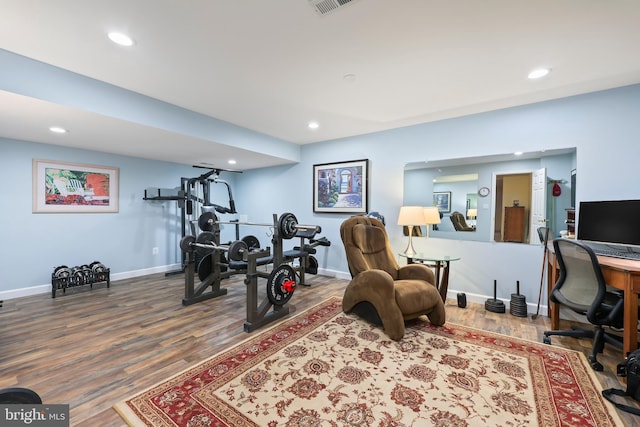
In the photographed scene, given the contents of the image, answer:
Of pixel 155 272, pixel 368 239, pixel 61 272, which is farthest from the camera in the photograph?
pixel 155 272

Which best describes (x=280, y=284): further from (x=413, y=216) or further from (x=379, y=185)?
(x=379, y=185)

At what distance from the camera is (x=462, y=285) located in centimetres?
351

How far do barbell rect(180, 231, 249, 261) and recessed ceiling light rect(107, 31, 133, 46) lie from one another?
6.15 feet

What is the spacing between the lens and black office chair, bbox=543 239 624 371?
1986mm

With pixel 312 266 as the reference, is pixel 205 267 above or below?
above

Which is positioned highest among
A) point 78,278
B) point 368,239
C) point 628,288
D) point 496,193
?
point 496,193

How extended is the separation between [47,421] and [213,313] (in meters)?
1.72

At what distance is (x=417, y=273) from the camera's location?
2879mm

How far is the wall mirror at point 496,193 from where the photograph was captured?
2.93 m

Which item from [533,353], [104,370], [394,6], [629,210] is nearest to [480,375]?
[533,353]


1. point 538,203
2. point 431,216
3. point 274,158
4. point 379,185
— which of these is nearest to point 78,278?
point 274,158

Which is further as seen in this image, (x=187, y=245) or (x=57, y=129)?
(x=187, y=245)
